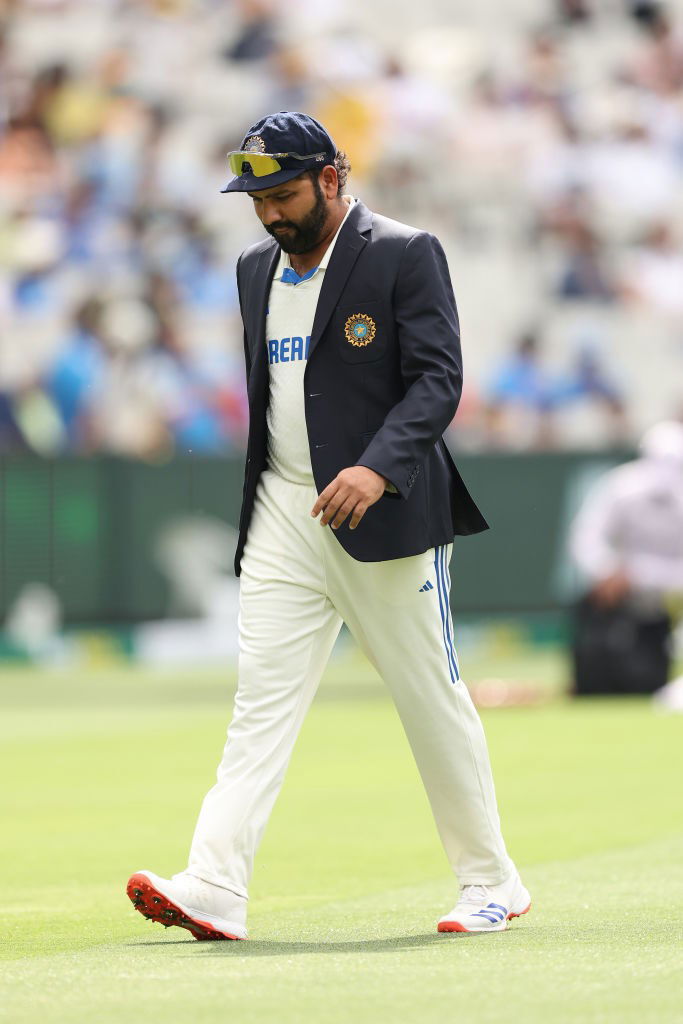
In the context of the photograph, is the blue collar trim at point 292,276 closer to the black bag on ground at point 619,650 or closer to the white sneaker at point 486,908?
the white sneaker at point 486,908

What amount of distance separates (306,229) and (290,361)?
34 centimetres

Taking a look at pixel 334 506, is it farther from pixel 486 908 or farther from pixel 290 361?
pixel 486 908

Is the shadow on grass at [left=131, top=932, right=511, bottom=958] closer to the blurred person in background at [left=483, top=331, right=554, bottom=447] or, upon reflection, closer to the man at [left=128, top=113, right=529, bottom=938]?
the man at [left=128, top=113, right=529, bottom=938]

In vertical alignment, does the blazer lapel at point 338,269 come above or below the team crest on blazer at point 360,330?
above

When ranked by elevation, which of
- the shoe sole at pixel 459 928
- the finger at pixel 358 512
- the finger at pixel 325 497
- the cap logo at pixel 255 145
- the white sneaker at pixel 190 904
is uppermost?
the cap logo at pixel 255 145

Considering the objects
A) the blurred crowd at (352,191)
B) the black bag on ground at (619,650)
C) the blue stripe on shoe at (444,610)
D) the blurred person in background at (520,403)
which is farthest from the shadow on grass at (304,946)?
the blurred person in background at (520,403)

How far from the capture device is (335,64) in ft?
72.3

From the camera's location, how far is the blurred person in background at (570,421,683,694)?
46.4ft

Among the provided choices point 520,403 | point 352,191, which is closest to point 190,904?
point 520,403

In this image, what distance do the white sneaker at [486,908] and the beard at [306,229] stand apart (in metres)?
1.72

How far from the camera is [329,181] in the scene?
4.88 m

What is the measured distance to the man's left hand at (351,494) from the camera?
4.51 m

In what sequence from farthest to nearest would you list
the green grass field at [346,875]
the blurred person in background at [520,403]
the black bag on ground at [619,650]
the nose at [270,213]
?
the blurred person in background at [520,403] → the black bag on ground at [619,650] → the nose at [270,213] → the green grass field at [346,875]

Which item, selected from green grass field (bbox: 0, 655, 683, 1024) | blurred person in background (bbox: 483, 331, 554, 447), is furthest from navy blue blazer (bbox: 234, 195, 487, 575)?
blurred person in background (bbox: 483, 331, 554, 447)
